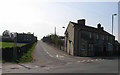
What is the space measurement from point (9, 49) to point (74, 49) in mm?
14005

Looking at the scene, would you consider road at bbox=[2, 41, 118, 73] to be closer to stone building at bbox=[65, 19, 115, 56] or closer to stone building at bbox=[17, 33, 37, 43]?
stone building at bbox=[65, 19, 115, 56]

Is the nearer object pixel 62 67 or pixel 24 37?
pixel 62 67

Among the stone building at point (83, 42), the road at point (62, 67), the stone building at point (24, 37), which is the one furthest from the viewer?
the stone building at point (24, 37)

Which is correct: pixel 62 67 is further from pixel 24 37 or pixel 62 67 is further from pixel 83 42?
pixel 24 37

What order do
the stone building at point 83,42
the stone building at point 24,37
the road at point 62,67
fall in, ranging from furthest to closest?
the stone building at point 24,37 → the stone building at point 83,42 → the road at point 62,67

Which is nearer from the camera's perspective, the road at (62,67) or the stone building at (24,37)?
the road at (62,67)

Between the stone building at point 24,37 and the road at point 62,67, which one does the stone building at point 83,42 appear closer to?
the road at point 62,67

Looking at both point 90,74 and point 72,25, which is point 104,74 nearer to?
point 90,74

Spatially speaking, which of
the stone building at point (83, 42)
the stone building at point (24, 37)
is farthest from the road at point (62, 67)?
the stone building at point (24, 37)

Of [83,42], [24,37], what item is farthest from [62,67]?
[24,37]

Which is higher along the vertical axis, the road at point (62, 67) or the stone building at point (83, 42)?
the stone building at point (83, 42)

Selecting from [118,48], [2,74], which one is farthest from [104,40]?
[2,74]

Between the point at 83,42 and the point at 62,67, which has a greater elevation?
the point at 83,42

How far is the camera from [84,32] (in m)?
29.9
